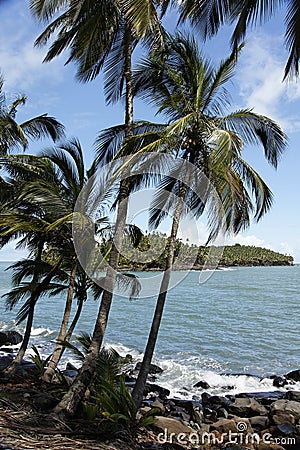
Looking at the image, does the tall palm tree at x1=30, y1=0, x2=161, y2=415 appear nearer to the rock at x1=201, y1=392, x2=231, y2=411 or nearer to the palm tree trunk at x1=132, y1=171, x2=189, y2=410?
the palm tree trunk at x1=132, y1=171, x2=189, y2=410

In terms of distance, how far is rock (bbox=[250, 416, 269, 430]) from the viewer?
1021 cm

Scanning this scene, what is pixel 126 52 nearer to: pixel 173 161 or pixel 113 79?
pixel 113 79

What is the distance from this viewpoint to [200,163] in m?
8.34

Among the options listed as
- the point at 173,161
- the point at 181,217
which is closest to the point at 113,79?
the point at 173,161

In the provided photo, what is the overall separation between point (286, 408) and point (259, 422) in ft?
3.16

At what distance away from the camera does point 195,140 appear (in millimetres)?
8094

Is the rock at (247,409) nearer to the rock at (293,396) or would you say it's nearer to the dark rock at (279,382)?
the rock at (293,396)

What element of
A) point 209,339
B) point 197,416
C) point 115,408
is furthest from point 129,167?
point 209,339

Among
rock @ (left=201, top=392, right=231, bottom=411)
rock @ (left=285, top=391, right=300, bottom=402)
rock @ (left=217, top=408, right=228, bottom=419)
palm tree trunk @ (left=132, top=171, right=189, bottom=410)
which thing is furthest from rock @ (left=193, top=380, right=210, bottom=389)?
palm tree trunk @ (left=132, top=171, right=189, bottom=410)

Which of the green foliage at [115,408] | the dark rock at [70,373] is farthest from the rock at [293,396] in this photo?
the green foliage at [115,408]

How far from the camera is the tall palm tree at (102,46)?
23.8 feet

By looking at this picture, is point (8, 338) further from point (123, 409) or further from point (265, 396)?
point (123, 409)

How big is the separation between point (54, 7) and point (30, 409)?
7.49 m

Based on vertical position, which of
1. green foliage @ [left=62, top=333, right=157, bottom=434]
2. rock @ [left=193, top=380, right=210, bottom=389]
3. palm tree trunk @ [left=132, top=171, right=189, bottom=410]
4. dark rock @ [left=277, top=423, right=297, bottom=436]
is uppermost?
palm tree trunk @ [left=132, top=171, right=189, bottom=410]
